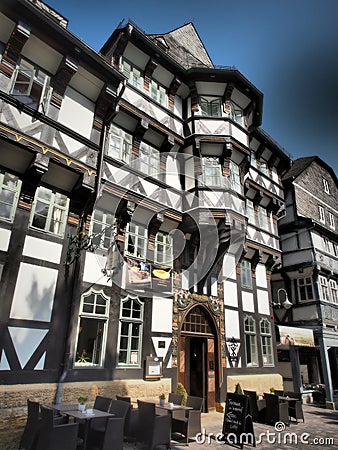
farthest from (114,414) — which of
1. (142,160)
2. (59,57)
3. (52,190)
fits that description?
(59,57)

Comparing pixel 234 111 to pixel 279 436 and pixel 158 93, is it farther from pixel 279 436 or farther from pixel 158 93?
pixel 279 436

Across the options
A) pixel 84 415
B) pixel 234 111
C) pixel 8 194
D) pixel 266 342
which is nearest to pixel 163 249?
pixel 8 194

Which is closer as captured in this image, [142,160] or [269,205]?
[142,160]

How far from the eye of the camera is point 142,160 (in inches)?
487

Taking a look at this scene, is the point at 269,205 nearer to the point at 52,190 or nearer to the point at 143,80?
the point at 143,80

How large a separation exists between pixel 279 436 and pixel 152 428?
178 inches

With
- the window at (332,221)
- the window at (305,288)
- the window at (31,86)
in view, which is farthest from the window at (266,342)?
the window at (31,86)

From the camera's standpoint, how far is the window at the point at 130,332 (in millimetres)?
10164

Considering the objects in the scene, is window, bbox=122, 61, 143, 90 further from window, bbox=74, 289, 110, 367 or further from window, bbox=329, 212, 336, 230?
window, bbox=329, 212, 336, 230

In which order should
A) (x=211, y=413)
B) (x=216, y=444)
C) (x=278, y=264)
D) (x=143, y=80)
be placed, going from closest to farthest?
(x=216, y=444) → (x=211, y=413) → (x=143, y=80) → (x=278, y=264)

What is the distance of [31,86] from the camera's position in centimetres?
943

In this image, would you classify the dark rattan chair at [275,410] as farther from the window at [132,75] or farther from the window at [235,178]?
the window at [132,75]

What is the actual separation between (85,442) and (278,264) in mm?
13877

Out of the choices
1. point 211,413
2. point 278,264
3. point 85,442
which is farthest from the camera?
point 278,264
